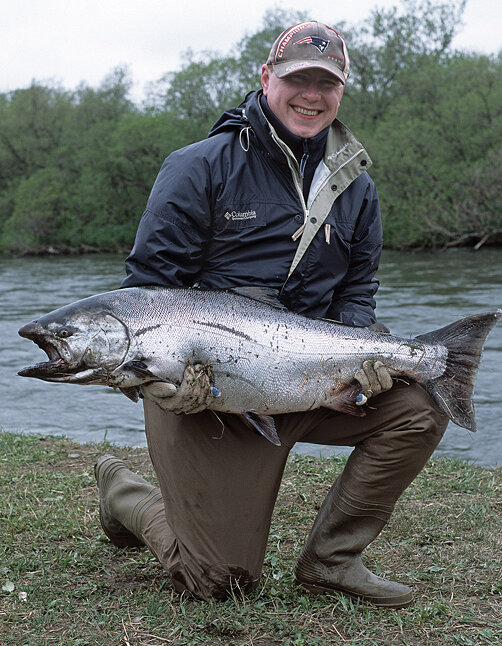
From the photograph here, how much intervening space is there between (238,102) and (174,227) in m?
49.9

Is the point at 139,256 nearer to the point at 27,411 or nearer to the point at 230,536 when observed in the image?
the point at 230,536

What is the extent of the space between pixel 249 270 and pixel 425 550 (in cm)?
170

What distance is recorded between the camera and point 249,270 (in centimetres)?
361

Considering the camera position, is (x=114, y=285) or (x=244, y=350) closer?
(x=244, y=350)

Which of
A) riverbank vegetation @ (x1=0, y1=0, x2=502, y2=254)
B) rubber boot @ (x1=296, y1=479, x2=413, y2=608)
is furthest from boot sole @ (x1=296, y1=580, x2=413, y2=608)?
riverbank vegetation @ (x1=0, y1=0, x2=502, y2=254)

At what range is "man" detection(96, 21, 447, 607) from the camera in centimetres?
343

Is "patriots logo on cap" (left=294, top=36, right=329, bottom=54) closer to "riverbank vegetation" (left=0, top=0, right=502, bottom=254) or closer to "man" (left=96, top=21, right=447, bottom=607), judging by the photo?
"man" (left=96, top=21, right=447, bottom=607)

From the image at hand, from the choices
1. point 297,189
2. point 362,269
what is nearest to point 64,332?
point 297,189

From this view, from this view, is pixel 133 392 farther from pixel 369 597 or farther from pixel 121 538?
pixel 369 597

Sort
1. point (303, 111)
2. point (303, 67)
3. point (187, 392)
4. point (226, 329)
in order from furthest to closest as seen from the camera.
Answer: point (303, 111) → point (303, 67) → point (226, 329) → point (187, 392)

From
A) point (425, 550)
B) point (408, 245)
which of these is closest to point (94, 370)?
point (425, 550)

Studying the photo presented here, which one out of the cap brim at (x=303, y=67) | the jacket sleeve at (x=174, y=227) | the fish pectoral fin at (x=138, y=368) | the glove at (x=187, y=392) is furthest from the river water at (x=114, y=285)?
the fish pectoral fin at (x=138, y=368)

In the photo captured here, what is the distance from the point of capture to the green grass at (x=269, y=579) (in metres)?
3.08

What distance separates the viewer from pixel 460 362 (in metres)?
3.48
